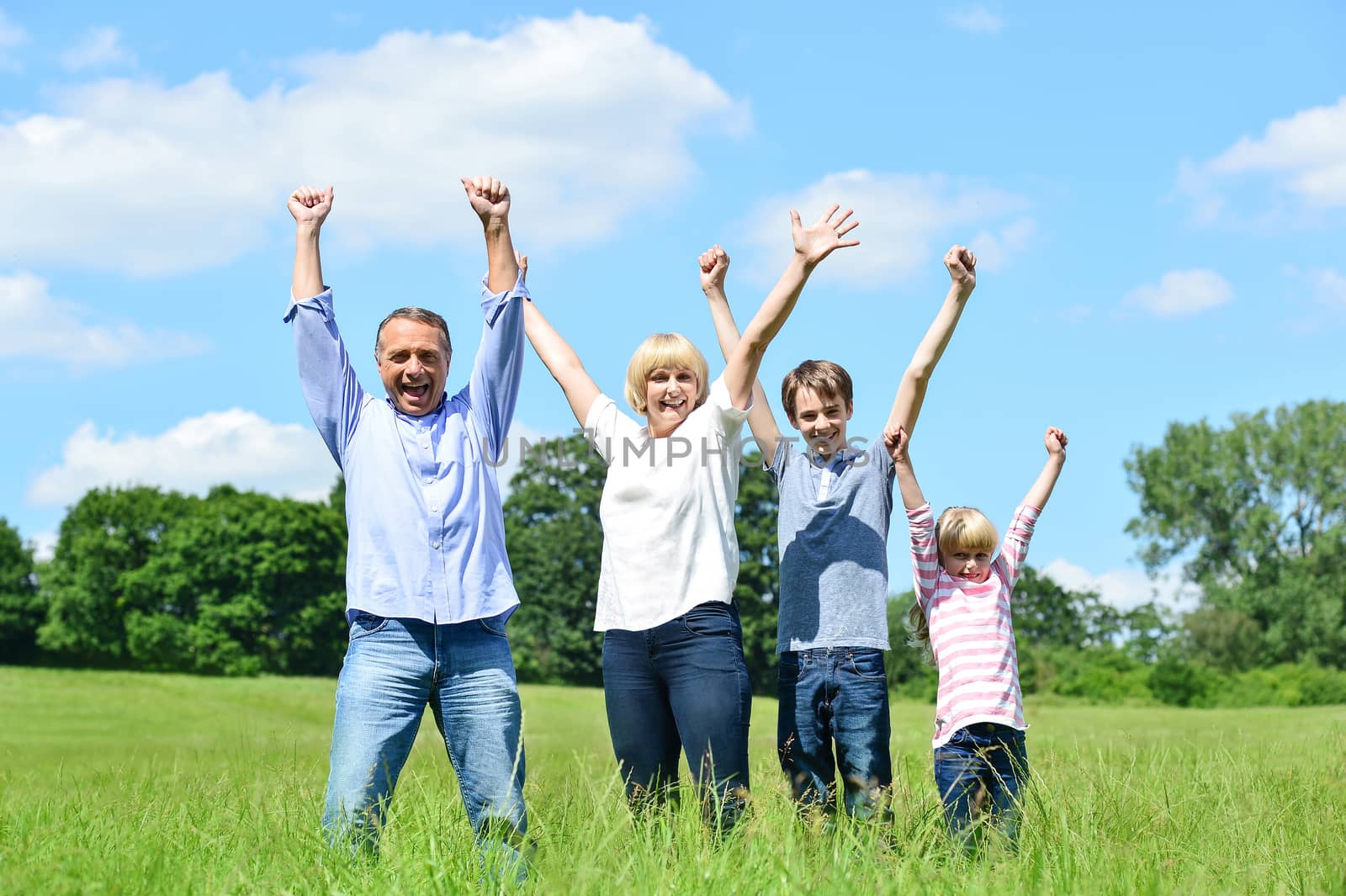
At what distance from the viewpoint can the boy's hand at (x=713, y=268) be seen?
199 inches

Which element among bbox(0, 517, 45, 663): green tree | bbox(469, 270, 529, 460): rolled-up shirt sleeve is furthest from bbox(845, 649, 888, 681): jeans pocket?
bbox(0, 517, 45, 663): green tree

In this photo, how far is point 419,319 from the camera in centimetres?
435

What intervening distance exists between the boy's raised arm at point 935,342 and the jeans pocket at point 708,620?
1.26m

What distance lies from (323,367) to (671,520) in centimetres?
147

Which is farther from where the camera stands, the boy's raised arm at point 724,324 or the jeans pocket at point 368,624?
the boy's raised arm at point 724,324

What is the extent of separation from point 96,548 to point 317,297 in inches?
2609

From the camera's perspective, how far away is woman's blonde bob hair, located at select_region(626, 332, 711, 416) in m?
4.42

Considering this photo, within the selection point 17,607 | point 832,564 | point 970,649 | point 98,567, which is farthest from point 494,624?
point 17,607

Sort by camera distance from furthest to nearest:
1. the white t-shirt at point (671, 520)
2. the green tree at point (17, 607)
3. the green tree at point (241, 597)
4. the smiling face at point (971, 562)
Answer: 1. the green tree at point (17, 607)
2. the green tree at point (241, 597)
3. the smiling face at point (971, 562)
4. the white t-shirt at point (671, 520)

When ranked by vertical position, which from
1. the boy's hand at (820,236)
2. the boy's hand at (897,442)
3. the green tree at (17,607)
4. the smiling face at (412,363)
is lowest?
the green tree at (17,607)

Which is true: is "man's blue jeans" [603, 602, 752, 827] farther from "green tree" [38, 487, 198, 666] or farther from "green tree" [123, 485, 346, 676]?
"green tree" [38, 487, 198, 666]

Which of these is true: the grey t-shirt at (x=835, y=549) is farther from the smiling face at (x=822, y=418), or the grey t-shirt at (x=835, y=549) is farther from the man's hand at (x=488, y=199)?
the man's hand at (x=488, y=199)

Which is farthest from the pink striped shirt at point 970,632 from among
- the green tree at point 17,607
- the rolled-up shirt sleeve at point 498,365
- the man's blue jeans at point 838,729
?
the green tree at point 17,607

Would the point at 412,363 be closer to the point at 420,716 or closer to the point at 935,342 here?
the point at 420,716
